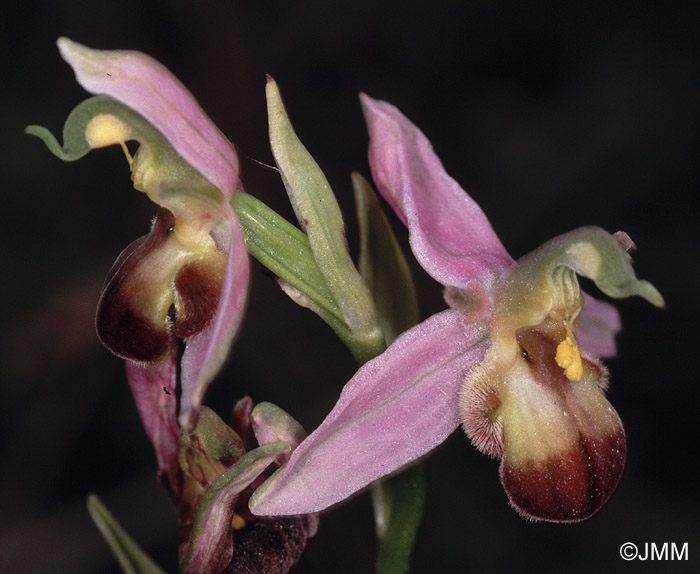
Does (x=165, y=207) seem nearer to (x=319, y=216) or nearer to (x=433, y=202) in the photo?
(x=319, y=216)

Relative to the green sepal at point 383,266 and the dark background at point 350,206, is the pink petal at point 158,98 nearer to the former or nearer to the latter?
the green sepal at point 383,266

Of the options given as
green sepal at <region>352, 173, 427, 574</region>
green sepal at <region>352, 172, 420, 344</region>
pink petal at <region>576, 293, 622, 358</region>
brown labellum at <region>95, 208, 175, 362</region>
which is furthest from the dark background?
brown labellum at <region>95, 208, 175, 362</region>

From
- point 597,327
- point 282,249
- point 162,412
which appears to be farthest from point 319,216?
point 597,327

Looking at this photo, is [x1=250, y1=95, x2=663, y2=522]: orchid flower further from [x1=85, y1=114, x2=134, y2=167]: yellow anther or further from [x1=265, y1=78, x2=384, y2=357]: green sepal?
[x1=85, y1=114, x2=134, y2=167]: yellow anther

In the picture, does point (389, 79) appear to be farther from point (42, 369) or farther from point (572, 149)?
point (42, 369)

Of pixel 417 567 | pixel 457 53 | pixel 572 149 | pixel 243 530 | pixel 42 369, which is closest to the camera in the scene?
pixel 243 530

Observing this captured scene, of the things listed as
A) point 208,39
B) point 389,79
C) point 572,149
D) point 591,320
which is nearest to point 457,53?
point 389,79
